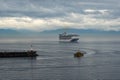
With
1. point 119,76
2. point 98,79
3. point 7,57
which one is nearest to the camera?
point 98,79

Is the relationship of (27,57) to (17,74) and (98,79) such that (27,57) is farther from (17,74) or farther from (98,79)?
(98,79)

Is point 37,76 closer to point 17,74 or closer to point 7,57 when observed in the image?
point 17,74

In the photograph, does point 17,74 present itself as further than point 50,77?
Yes

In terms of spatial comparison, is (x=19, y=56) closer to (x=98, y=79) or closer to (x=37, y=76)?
(x=37, y=76)

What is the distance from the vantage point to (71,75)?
83625mm

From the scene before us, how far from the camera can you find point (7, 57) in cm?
13600

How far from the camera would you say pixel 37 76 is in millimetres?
81812

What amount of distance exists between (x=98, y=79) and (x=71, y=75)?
9.75 m

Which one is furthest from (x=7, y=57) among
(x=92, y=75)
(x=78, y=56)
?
(x=92, y=75)

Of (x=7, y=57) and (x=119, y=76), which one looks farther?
(x=7, y=57)

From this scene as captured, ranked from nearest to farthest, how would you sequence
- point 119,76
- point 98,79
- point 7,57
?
point 98,79 < point 119,76 < point 7,57

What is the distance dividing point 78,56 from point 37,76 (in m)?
59.3

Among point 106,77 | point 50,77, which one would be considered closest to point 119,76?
point 106,77

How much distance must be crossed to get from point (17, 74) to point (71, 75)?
13625 millimetres
